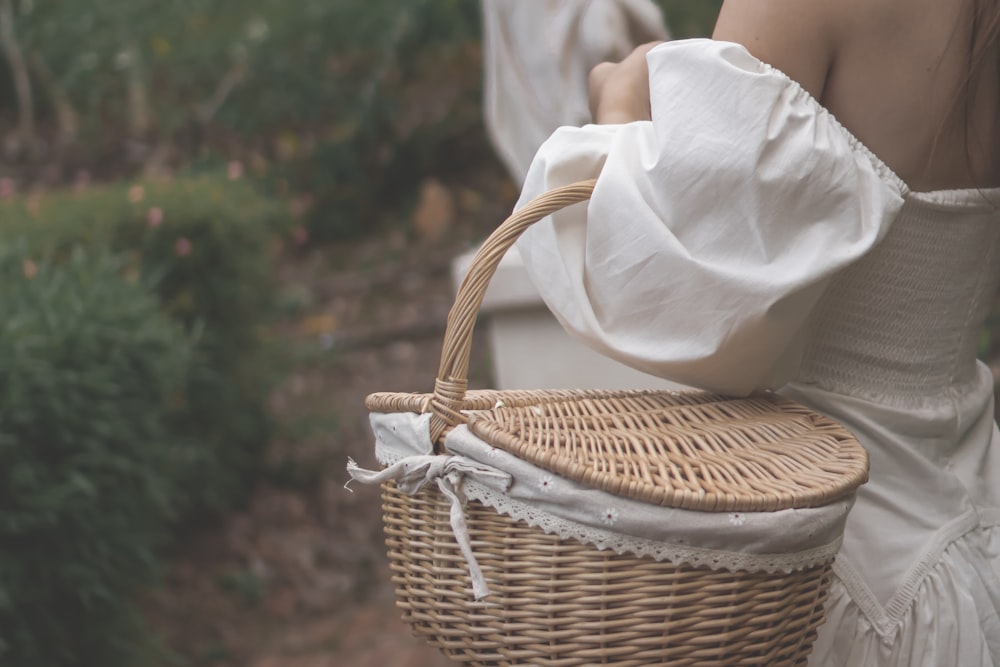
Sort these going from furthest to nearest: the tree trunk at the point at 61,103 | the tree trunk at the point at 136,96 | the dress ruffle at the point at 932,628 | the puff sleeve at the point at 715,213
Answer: the tree trunk at the point at 61,103 → the tree trunk at the point at 136,96 → the dress ruffle at the point at 932,628 → the puff sleeve at the point at 715,213

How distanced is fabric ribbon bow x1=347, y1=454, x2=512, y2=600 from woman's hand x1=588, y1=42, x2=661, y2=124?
567 millimetres

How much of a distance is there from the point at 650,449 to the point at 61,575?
7.14ft

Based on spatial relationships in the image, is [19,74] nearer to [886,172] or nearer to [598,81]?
[598,81]

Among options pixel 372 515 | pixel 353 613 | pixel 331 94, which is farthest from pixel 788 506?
pixel 331 94

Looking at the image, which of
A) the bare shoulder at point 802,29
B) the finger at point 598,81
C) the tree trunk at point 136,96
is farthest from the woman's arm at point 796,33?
the tree trunk at point 136,96

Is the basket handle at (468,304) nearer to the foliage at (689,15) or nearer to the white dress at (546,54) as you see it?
the white dress at (546,54)

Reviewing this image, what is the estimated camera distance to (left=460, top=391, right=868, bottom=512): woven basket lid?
52.0 inches

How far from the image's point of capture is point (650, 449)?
1417 millimetres

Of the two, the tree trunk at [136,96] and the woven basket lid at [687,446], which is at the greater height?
the woven basket lid at [687,446]

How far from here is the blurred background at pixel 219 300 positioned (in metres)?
3.19


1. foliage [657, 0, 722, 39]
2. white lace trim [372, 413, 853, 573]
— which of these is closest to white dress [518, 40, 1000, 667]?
white lace trim [372, 413, 853, 573]

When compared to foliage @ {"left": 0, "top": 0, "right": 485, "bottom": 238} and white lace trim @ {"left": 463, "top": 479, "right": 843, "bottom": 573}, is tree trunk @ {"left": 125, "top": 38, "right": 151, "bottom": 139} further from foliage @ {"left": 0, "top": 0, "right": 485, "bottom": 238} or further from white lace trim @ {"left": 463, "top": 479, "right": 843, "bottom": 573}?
white lace trim @ {"left": 463, "top": 479, "right": 843, "bottom": 573}

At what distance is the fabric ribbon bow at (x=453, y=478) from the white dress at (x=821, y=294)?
253 millimetres

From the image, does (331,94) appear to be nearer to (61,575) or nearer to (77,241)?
(77,241)
